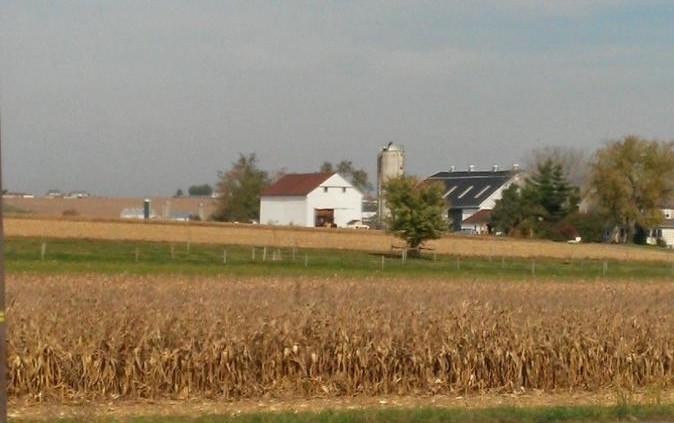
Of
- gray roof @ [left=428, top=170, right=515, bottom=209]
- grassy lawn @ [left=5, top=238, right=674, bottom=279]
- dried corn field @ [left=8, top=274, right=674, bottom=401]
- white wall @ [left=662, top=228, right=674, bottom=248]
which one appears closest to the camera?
dried corn field @ [left=8, top=274, right=674, bottom=401]

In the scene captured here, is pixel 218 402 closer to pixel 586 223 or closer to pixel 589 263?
pixel 589 263

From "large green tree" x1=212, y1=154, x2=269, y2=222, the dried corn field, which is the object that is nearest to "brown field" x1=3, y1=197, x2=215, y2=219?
"large green tree" x1=212, y1=154, x2=269, y2=222

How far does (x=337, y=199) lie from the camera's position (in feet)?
384

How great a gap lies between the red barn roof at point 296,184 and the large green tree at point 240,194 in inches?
339

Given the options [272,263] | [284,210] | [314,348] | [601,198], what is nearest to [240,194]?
[284,210]

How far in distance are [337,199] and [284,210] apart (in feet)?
17.6

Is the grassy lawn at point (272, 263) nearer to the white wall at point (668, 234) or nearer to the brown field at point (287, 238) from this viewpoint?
the brown field at point (287, 238)

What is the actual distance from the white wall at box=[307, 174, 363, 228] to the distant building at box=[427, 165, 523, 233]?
39.4 ft

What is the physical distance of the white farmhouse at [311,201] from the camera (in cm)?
11594

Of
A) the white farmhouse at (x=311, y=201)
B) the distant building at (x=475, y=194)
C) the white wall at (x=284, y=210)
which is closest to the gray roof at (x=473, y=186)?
the distant building at (x=475, y=194)

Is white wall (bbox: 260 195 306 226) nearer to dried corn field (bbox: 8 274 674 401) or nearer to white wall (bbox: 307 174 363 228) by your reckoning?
white wall (bbox: 307 174 363 228)

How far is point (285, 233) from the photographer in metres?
86.9

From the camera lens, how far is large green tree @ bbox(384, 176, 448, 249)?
247 feet

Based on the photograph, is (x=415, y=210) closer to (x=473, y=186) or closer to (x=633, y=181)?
(x=633, y=181)
